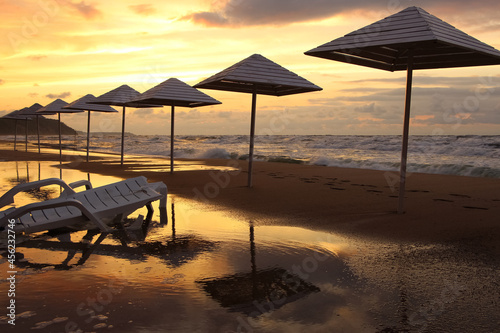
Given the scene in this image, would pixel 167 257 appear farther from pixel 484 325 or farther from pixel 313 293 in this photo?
pixel 484 325

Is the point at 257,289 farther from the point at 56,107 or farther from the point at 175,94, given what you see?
the point at 56,107

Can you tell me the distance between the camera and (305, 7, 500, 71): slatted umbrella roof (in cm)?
539

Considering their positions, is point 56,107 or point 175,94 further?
point 56,107

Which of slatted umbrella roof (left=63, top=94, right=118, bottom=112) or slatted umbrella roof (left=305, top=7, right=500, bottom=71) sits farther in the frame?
slatted umbrella roof (left=63, top=94, right=118, bottom=112)

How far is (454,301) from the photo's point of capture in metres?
3.15

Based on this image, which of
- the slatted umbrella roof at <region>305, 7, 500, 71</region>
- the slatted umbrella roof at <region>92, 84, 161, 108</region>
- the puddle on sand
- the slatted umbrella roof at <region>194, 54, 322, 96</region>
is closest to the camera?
the puddle on sand

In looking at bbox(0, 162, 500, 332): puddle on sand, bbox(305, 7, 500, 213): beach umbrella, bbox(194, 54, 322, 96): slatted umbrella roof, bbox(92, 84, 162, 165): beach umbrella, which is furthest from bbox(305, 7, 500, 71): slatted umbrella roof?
bbox(92, 84, 162, 165): beach umbrella

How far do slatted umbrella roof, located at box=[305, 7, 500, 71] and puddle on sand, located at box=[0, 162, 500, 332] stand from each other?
105 inches

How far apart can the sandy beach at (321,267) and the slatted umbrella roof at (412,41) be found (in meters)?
2.49

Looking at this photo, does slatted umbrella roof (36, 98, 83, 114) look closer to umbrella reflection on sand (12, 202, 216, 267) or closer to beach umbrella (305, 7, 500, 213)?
umbrella reflection on sand (12, 202, 216, 267)

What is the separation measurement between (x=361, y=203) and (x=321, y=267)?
3.75 meters

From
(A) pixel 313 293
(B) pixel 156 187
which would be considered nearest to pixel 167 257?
(A) pixel 313 293

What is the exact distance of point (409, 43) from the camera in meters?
5.50

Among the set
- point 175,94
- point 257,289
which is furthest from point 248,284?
point 175,94
